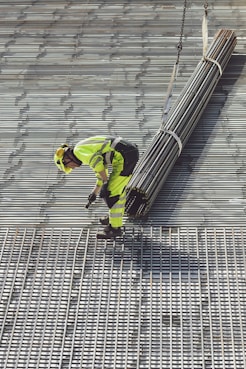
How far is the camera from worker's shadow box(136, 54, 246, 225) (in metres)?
8.27

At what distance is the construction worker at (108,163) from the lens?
746 centimetres

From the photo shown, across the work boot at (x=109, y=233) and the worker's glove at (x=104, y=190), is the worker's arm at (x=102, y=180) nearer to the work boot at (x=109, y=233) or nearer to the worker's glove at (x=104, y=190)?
the worker's glove at (x=104, y=190)

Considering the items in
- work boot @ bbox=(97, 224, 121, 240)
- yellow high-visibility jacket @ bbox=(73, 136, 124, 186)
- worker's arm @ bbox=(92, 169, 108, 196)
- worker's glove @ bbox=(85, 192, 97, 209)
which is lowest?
work boot @ bbox=(97, 224, 121, 240)

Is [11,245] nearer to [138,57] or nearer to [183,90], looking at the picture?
[183,90]

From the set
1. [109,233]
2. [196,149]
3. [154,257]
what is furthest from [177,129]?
[154,257]

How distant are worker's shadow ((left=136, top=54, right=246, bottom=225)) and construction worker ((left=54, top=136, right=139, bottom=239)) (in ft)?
1.66

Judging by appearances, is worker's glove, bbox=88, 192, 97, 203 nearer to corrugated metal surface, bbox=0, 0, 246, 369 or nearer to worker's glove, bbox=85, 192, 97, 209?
worker's glove, bbox=85, 192, 97, 209

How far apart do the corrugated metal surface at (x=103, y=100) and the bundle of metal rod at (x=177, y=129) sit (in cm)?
25

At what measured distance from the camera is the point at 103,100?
10.2 m

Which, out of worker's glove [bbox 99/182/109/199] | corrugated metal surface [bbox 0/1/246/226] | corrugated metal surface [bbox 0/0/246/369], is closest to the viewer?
corrugated metal surface [bbox 0/0/246/369]

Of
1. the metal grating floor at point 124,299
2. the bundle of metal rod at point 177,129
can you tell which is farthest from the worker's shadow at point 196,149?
the metal grating floor at point 124,299

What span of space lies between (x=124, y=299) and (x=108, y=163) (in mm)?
1701

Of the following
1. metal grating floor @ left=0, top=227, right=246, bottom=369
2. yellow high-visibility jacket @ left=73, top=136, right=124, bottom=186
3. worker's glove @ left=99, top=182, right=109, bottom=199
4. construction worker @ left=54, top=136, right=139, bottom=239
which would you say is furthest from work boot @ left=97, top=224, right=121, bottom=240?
yellow high-visibility jacket @ left=73, top=136, right=124, bottom=186

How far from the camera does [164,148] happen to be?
8750mm
